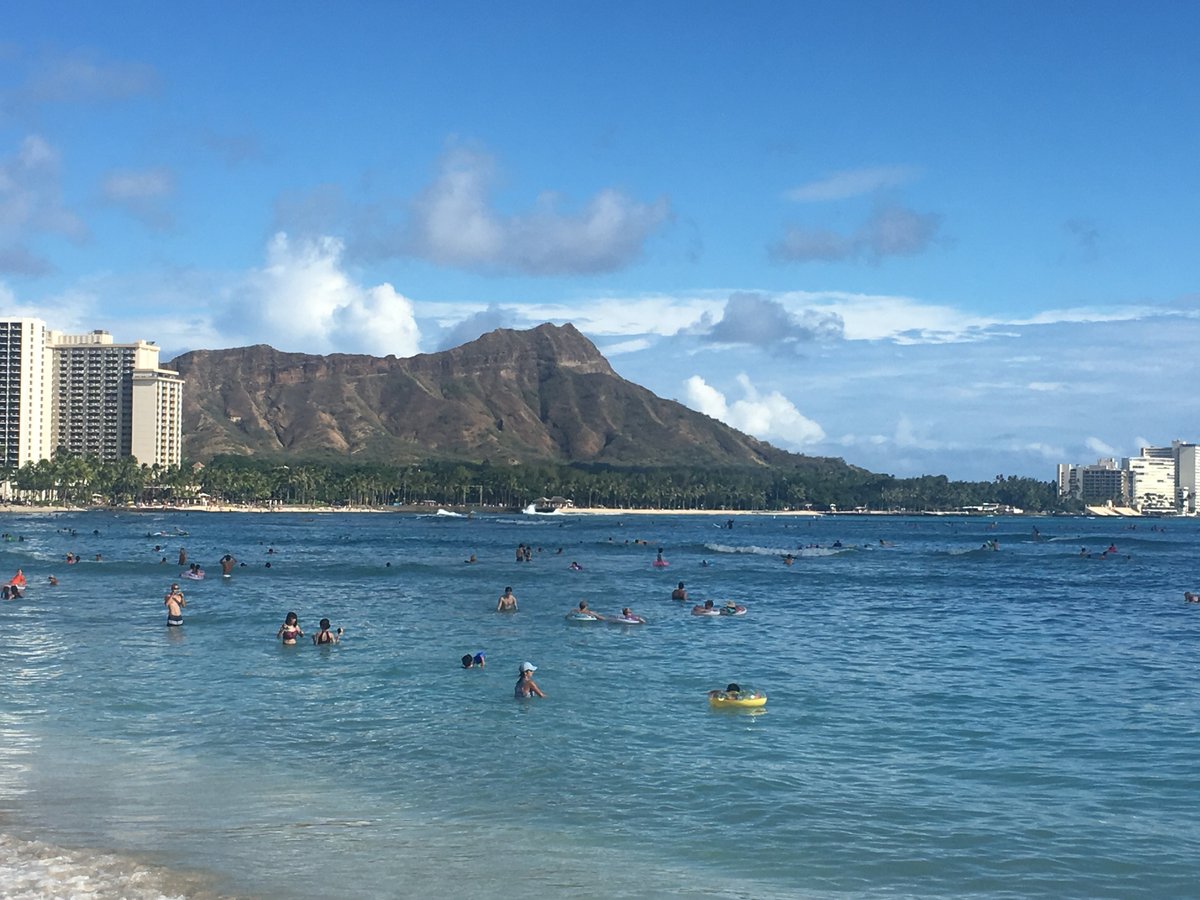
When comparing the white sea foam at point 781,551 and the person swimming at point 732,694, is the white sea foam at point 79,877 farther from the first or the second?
the white sea foam at point 781,551

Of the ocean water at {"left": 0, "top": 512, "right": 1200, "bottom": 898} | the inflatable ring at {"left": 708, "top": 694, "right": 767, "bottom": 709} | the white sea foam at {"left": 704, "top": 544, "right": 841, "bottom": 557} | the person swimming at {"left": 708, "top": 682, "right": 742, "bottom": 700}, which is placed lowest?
the white sea foam at {"left": 704, "top": 544, "right": 841, "bottom": 557}

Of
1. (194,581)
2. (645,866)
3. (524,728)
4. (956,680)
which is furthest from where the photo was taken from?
(194,581)

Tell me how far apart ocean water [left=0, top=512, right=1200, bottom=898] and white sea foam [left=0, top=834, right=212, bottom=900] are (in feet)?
0.19

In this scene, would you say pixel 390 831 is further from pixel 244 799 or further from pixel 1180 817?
pixel 1180 817

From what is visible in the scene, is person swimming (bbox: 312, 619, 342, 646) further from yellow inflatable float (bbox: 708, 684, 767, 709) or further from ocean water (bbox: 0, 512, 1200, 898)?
yellow inflatable float (bbox: 708, 684, 767, 709)

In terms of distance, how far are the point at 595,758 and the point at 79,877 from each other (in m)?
9.55

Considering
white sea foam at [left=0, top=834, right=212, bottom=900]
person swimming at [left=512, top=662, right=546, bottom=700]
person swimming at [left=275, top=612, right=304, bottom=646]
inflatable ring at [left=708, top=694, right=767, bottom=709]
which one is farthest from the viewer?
person swimming at [left=275, top=612, right=304, bottom=646]

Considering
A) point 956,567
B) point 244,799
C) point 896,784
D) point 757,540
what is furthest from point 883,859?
point 757,540

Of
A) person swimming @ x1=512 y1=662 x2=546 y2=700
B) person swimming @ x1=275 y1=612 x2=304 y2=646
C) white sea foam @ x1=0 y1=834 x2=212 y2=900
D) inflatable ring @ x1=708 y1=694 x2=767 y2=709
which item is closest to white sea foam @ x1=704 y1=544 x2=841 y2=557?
person swimming @ x1=275 y1=612 x2=304 y2=646

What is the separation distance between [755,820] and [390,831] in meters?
5.24

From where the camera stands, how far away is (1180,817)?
59.1 ft

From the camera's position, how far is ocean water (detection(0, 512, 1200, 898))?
15.3m

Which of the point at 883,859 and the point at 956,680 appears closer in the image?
the point at 883,859

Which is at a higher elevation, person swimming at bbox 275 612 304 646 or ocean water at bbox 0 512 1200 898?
person swimming at bbox 275 612 304 646
